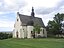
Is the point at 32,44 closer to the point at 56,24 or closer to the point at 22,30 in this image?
the point at 22,30

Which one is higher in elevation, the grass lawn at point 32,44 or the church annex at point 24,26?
the church annex at point 24,26

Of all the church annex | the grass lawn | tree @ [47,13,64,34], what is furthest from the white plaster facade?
the grass lawn

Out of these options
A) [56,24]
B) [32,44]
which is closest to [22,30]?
[56,24]

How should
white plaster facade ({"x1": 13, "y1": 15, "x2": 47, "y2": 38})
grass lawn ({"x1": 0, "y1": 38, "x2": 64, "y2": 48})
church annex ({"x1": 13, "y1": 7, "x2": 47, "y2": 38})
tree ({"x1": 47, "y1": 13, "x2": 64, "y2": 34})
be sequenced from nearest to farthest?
1. grass lawn ({"x1": 0, "y1": 38, "x2": 64, "y2": 48})
2. church annex ({"x1": 13, "y1": 7, "x2": 47, "y2": 38})
3. white plaster facade ({"x1": 13, "y1": 15, "x2": 47, "y2": 38})
4. tree ({"x1": 47, "y1": 13, "x2": 64, "y2": 34})

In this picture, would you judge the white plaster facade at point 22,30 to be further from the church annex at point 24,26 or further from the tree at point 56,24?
the tree at point 56,24

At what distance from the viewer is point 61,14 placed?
234 ft

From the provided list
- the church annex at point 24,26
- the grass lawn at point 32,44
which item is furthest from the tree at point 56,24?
the grass lawn at point 32,44

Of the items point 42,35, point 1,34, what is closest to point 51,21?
point 42,35

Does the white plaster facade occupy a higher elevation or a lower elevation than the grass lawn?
higher

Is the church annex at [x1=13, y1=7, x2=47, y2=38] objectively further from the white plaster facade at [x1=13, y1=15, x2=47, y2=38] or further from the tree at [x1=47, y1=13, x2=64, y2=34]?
the tree at [x1=47, y1=13, x2=64, y2=34]

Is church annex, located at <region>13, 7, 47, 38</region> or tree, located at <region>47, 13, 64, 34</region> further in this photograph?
tree, located at <region>47, 13, 64, 34</region>

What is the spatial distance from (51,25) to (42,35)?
19.7 ft

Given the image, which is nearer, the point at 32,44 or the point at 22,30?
the point at 32,44

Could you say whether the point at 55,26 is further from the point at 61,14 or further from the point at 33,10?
the point at 33,10
